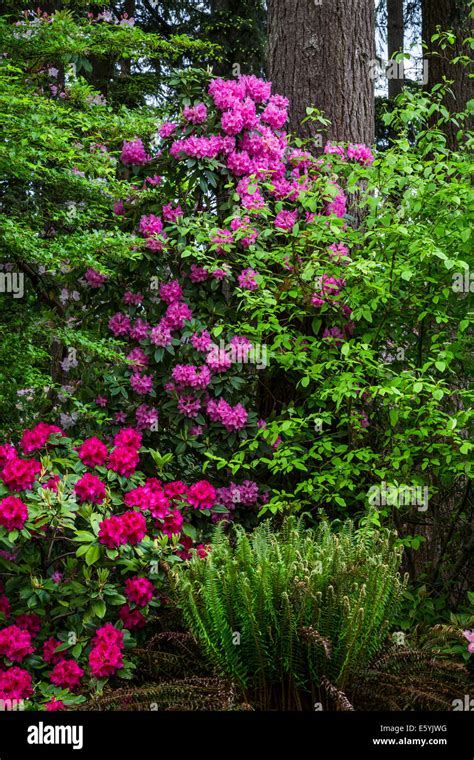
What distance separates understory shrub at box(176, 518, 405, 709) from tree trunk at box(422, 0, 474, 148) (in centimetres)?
511

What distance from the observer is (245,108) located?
192 inches

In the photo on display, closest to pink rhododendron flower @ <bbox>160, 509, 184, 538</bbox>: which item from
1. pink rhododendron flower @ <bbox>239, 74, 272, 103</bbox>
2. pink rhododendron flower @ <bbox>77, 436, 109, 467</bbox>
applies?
pink rhododendron flower @ <bbox>77, 436, 109, 467</bbox>

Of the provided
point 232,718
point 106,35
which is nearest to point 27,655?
point 232,718

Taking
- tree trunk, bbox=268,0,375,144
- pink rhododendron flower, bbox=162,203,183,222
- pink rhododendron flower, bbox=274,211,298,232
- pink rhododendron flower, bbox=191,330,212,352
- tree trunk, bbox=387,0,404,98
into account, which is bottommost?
pink rhododendron flower, bbox=191,330,212,352

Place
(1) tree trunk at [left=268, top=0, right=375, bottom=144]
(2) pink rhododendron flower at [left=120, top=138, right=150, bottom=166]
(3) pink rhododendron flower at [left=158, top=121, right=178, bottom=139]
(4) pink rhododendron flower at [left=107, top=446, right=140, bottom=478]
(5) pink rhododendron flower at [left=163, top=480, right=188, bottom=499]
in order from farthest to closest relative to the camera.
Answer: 1. (1) tree trunk at [left=268, top=0, right=375, bottom=144]
2. (2) pink rhododendron flower at [left=120, top=138, right=150, bottom=166]
3. (3) pink rhododendron flower at [left=158, top=121, right=178, bottom=139]
4. (5) pink rhododendron flower at [left=163, top=480, right=188, bottom=499]
5. (4) pink rhododendron flower at [left=107, top=446, right=140, bottom=478]

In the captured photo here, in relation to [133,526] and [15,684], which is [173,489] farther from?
[15,684]

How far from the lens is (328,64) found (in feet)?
17.7

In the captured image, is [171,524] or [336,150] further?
[336,150]

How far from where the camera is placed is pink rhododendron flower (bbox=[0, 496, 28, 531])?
3.43 meters

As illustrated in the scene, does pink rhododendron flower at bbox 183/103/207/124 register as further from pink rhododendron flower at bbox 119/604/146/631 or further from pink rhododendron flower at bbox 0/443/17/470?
pink rhododendron flower at bbox 119/604/146/631

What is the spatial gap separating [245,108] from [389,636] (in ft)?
9.45

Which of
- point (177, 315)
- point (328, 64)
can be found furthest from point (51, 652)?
point (328, 64)

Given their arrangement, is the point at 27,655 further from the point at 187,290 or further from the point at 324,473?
the point at 187,290

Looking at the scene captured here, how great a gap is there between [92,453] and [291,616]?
1236 mm
